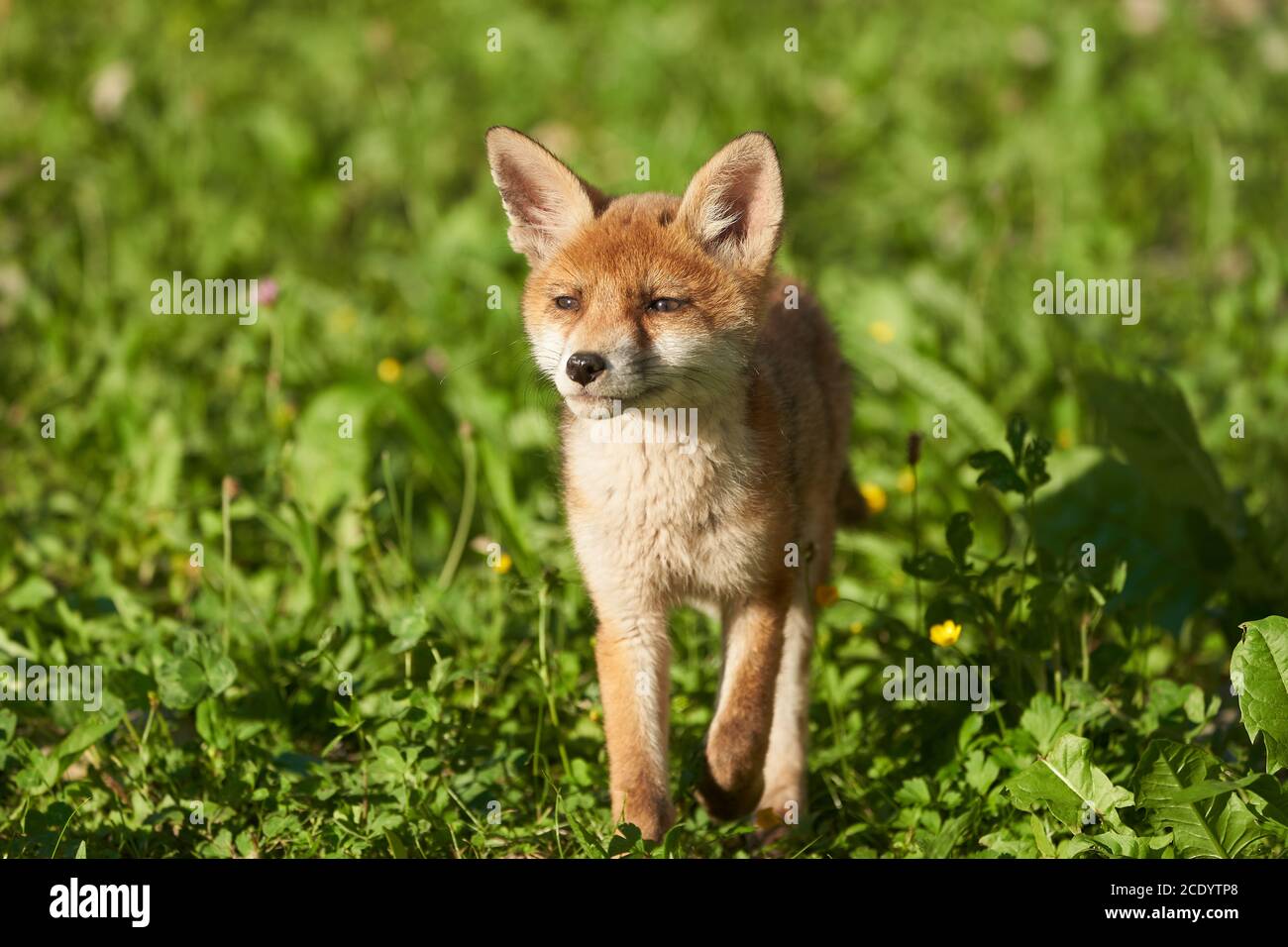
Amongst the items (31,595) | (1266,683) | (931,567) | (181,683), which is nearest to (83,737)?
(181,683)

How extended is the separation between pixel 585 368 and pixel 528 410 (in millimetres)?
2483

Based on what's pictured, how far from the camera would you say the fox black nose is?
11.5 feet

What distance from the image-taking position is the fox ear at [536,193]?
3.94m

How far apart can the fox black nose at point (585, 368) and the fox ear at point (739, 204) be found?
2.02 ft

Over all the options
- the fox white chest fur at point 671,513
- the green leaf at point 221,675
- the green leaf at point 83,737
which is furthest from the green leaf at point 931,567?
the green leaf at point 83,737

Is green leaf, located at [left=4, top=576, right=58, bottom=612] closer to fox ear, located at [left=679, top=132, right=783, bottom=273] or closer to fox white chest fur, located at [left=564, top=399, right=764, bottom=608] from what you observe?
fox white chest fur, located at [left=564, top=399, right=764, bottom=608]

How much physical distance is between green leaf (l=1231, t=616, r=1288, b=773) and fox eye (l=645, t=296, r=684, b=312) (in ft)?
5.59

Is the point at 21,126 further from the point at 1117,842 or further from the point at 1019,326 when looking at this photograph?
the point at 1117,842

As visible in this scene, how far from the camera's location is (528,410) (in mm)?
5953

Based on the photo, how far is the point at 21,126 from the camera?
8250 millimetres

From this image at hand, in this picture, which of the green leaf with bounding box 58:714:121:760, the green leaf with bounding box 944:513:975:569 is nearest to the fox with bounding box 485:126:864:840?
the green leaf with bounding box 944:513:975:569

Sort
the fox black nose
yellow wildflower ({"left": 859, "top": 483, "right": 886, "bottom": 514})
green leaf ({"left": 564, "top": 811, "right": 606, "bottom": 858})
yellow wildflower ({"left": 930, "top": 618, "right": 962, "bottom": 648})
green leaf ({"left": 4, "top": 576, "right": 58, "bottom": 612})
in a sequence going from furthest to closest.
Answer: yellow wildflower ({"left": 859, "top": 483, "right": 886, "bottom": 514}) < green leaf ({"left": 4, "top": 576, "right": 58, "bottom": 612}) < yellow wildflower ({"left": 930, "top": 618, "right": 962, "bottom": 648}) < green leaf ({"left": 564, "top": 811, "right": 606, "bottom": 858}) < the fox black nose

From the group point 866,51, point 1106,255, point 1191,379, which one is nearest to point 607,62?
point 866,51

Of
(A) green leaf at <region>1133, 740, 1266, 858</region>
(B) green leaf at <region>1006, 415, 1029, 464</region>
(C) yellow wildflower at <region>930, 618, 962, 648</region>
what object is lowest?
(A) green leaf at <region>1133, 740, 1266, 858</region>
